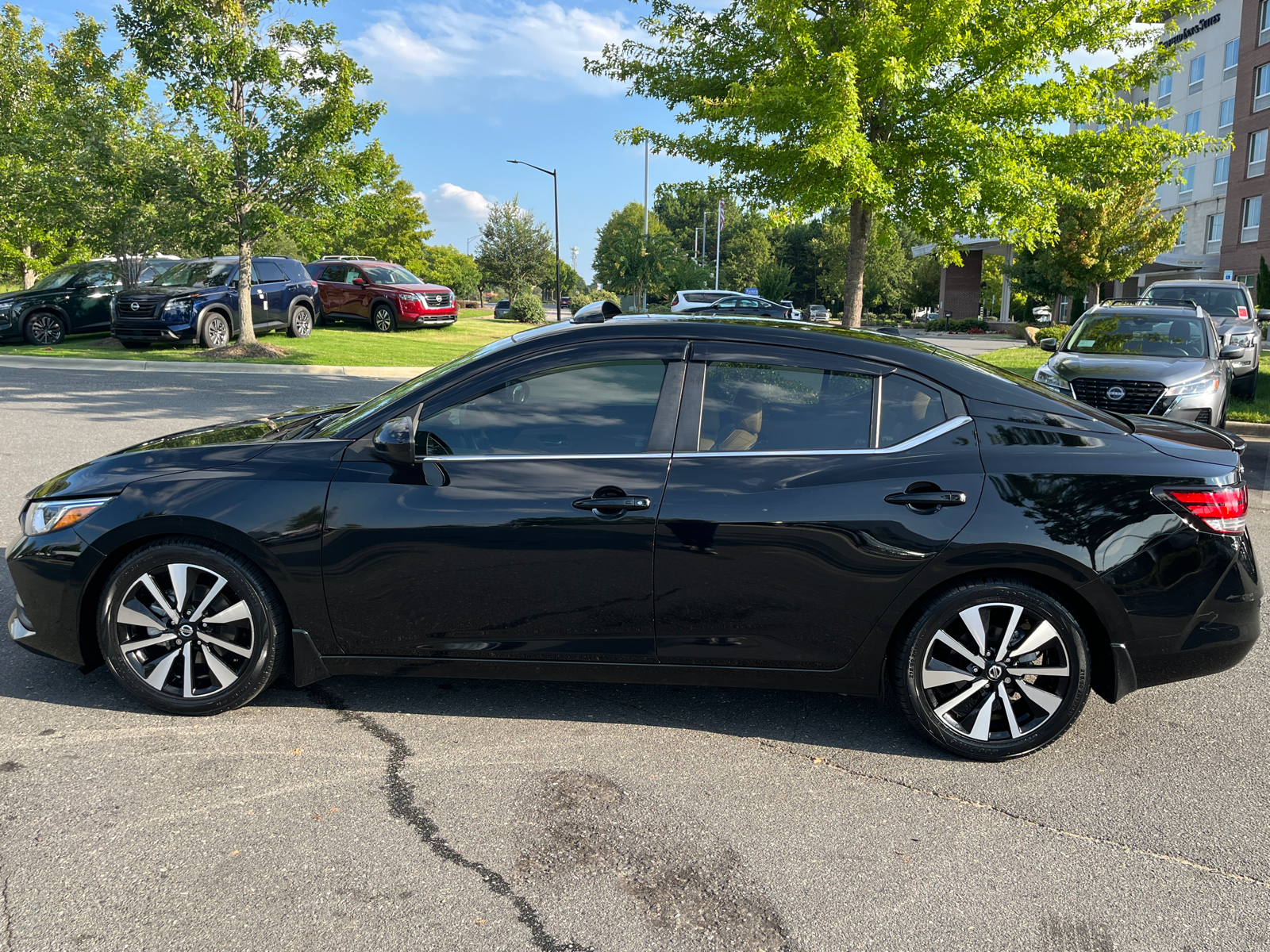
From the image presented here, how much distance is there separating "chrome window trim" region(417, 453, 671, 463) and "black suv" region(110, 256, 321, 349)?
17.6 m

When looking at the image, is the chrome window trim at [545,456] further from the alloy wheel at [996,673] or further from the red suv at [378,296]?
the red suv at [378,296]

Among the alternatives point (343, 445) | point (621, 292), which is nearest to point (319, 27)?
point (343, 445)

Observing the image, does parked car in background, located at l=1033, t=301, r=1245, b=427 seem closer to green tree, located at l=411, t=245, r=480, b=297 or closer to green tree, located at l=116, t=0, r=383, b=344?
green tree, located at l=116, t=0, r=383, b=344

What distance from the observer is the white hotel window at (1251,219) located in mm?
42438

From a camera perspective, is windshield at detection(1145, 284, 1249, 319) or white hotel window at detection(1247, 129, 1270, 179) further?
white hotel window at detection(1247, 129, 1270, 179)

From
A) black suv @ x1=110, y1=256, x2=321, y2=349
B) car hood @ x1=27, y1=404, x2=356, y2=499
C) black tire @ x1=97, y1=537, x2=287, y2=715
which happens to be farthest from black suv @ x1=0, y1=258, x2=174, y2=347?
black tire @ x1=97, y1=537, x2=287, y2=715

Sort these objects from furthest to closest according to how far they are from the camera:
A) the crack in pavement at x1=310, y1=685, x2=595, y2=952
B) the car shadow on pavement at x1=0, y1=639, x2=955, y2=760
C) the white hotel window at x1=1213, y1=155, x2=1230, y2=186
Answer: the white hotel window at x1=1213, y1=155, x2=1230, y2=186
the car shadow on pavement at x1=0, y1=639, x2=955, y2=760
the crack in pavement at x1=310, y1=685, x2=595, y2=952

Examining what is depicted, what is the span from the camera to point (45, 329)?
66.2 ft

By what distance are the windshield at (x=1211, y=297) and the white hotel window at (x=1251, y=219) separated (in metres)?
29.3

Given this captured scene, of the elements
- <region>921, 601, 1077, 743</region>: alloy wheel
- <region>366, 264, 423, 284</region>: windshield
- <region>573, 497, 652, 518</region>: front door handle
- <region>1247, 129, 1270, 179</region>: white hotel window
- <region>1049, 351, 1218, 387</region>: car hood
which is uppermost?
<region>1247, 129, 1270, 179</region>: white hotel window

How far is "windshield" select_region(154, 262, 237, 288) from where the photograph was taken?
63.7 ft

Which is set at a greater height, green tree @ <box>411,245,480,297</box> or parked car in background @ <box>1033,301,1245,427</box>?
green tree @ <box>411,245,480,297</box>

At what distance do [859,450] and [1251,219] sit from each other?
163ft

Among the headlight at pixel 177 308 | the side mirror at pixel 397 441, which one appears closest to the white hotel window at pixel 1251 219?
the headlight at pixel 177 308
